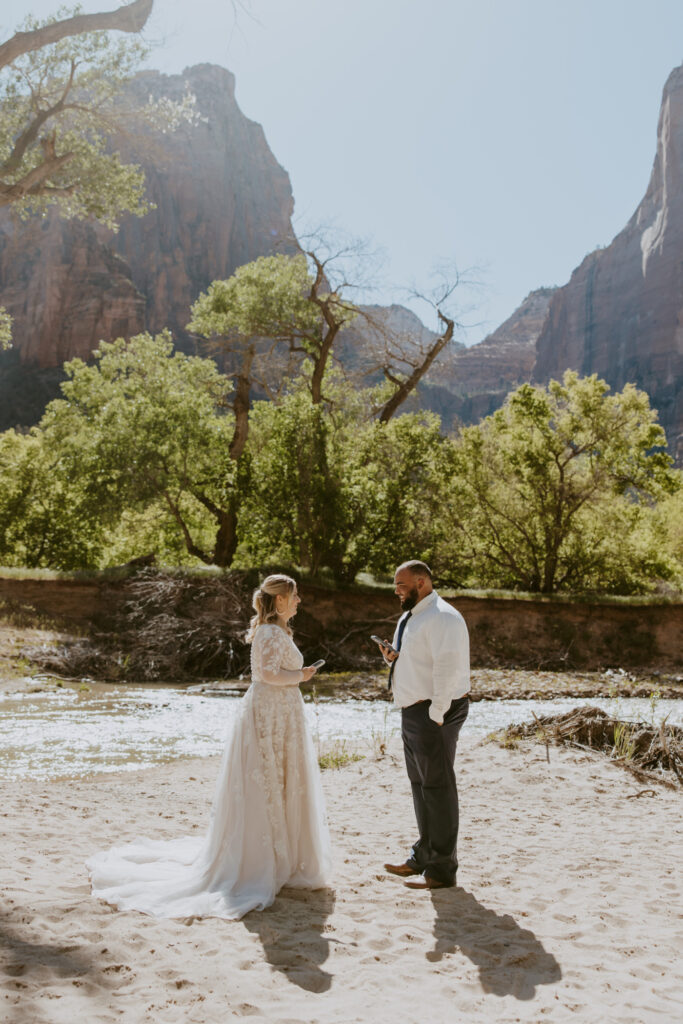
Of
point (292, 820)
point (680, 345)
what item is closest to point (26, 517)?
point (292, 820)

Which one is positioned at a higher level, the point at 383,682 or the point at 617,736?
the point at 617,736

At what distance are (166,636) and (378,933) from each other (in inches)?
621

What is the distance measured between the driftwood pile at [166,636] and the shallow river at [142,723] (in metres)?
1.40

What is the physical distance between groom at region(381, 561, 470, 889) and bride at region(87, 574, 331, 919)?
0.72 m

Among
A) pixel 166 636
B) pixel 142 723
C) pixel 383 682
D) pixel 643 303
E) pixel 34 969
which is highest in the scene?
pixel 643 303

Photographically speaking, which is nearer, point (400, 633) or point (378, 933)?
point (378, 933)

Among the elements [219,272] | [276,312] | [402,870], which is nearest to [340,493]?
[276,312]

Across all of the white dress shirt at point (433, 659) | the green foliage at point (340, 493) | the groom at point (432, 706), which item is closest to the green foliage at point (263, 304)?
the green foliage at point (340, 493)

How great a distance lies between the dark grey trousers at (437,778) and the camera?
5.32 meters

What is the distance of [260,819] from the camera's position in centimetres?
505

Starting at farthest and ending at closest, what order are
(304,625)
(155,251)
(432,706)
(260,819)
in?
(155,251) → (304,625) → (432,706) → (260,819)

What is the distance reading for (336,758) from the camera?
1005 centimetres

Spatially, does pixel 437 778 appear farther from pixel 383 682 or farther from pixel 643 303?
pixel 643 303

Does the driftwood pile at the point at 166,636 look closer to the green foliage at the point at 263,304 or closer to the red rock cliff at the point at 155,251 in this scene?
the green foliage at the point at 263,304
